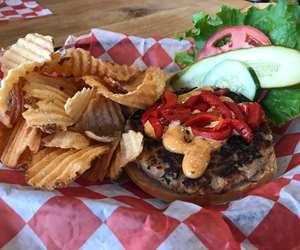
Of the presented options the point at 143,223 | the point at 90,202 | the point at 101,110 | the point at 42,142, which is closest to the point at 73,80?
the point at 101,110

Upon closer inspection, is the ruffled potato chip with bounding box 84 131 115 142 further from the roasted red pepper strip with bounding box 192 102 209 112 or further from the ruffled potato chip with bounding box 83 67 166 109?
the roasted red pepper strip with bounding box 192 102 209 112

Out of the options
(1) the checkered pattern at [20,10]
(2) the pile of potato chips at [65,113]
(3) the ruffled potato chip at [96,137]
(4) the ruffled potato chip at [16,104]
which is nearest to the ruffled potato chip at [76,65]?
(2) the pile of potato chips at [65,113]

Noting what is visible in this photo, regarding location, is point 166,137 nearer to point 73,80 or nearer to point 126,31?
point 73,80

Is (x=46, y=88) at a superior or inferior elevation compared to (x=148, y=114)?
superior

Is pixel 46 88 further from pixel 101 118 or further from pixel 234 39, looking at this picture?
pixel 234 39

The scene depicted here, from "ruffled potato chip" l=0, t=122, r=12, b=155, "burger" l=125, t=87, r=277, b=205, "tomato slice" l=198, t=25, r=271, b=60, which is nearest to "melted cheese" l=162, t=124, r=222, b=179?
"burger" l=125, t=87, r=277, b=205

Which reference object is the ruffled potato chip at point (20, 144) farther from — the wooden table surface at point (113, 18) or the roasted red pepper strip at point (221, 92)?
the wooden table surface at point (113, 18)

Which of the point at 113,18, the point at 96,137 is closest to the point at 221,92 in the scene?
the point at 96,137
